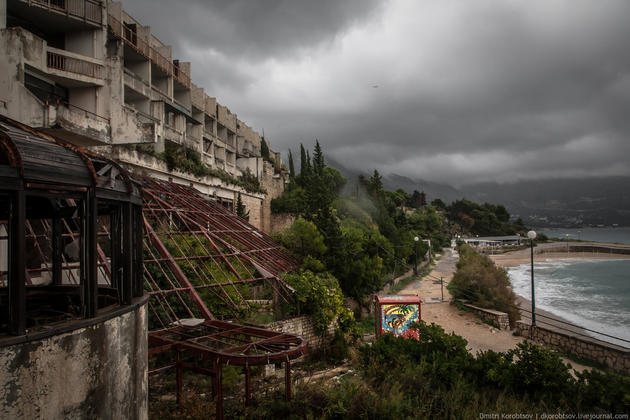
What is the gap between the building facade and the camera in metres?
13.8

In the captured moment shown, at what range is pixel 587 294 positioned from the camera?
4659 centimetres

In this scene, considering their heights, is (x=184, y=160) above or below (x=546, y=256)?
above

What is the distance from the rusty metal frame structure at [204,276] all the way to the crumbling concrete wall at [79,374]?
1779mm

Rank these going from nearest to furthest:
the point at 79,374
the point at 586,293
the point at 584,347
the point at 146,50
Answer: the point at 79,374, the point at 584,347, the point at 146,50, the point at 586,293

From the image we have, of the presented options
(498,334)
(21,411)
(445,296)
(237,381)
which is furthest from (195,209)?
(445,296)

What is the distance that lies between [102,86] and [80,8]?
13.3 feet

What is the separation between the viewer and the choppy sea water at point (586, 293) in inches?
1294

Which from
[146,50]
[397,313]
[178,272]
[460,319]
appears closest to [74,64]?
[146,50]

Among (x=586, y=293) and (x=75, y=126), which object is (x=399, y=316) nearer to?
(x=75, y=126)

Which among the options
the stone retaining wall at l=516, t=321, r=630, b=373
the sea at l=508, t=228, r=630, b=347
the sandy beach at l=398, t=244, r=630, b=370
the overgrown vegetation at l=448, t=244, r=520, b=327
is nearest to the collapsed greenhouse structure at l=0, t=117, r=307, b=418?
the sandy beach at l=398, t=244, r=630, b=370

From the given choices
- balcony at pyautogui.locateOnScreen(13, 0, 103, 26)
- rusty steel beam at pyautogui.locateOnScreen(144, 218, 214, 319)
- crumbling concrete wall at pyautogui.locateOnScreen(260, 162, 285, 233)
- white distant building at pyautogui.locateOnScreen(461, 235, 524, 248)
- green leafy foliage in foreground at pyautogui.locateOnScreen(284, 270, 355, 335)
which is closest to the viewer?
rusty steel beam at pyautogui.locateOnScreen(144, 218, 214, 319)

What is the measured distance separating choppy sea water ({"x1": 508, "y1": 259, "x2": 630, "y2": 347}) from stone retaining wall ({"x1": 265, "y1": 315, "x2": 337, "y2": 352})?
77.8ft

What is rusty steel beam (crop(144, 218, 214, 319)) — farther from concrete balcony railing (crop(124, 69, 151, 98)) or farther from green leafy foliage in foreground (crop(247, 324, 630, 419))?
concrete balcony railing (crop(124, 69, 151, 98))

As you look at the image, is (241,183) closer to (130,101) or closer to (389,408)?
(130,101)
